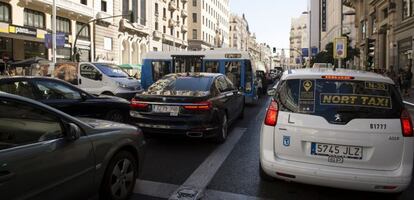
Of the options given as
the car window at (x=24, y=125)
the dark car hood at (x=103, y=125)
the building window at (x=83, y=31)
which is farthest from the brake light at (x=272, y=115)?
the building window at (x=83, y=31)

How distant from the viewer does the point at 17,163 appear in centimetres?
313

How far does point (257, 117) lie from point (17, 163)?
33.4 ft

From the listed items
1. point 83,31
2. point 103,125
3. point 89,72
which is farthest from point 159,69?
point 83,31

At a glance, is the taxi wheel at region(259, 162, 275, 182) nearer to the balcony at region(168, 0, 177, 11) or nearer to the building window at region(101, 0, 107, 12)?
the building window at region(101, 0, 107, 12)

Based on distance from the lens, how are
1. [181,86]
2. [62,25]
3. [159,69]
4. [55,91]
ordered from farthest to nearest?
[62,25] < [159,69] < [181,86] < [55,91]

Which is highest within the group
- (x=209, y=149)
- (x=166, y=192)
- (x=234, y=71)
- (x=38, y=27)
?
(x=38, y=27)

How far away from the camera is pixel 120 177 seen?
462cm

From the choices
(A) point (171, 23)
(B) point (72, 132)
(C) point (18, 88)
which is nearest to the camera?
(B) point (72, 132)

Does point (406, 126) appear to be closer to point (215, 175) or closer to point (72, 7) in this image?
point (215, 175)

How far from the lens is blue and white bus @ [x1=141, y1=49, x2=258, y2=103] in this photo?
17203mm

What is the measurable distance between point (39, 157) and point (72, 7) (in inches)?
1351

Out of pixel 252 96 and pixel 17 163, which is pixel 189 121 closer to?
pixel 17 163

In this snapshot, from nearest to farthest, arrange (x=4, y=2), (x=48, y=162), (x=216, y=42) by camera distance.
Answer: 1. (x=48, y=162)
2. (x=4, y=2)
3. (x=216, y=42)

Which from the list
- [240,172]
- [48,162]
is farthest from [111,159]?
[240,172]
